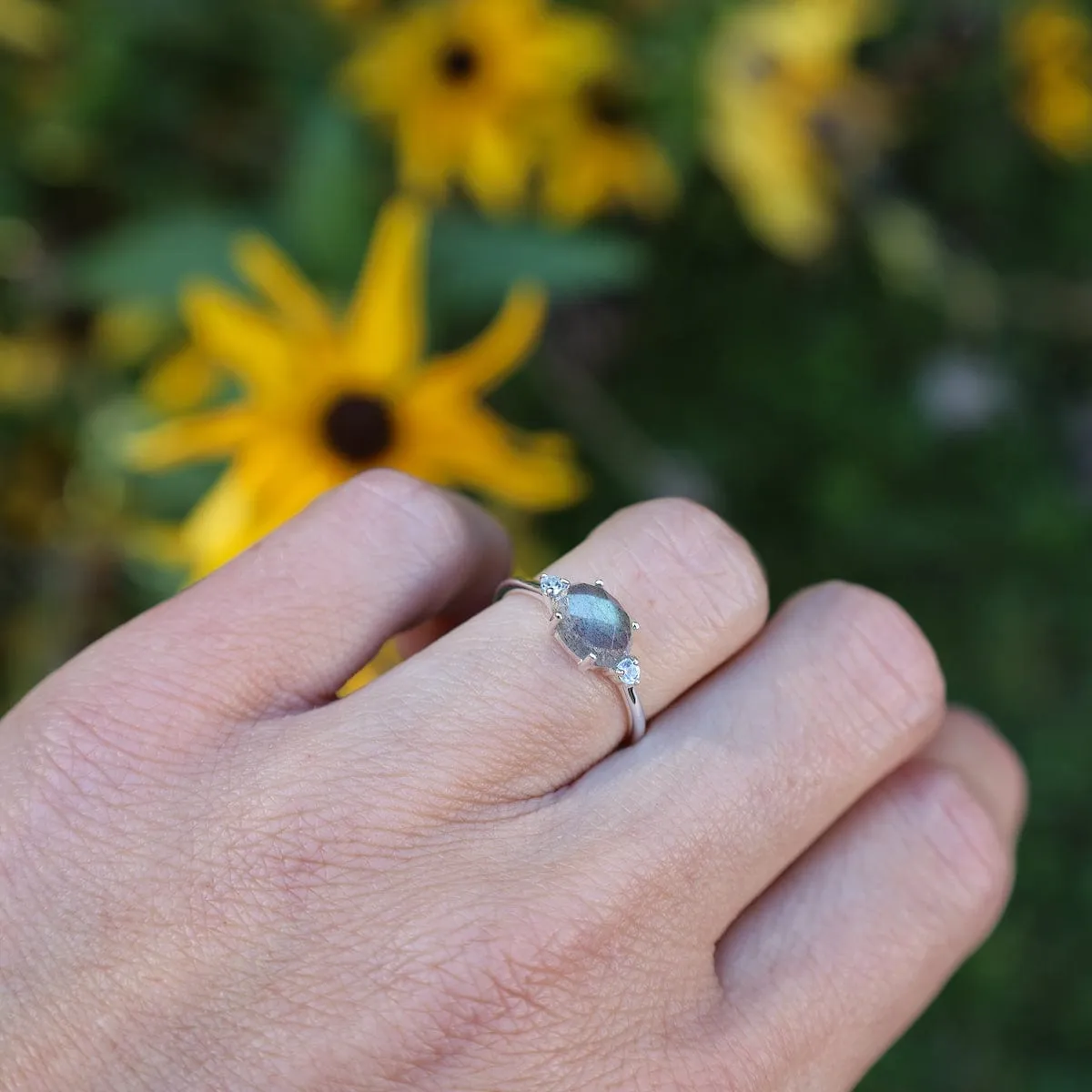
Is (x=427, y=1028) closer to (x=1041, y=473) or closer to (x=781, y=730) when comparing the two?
(x=781, y=730)

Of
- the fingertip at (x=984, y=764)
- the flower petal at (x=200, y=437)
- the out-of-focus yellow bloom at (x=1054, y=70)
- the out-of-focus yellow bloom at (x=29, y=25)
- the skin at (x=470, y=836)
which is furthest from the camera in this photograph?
the out-of-focus yellow bloom at (x=1054, y=70)

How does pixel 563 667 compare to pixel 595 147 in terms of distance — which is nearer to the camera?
pixel 563 667

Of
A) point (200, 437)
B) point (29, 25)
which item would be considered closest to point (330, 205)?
point (200, 437)

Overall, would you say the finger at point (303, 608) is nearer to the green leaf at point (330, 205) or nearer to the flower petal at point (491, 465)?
the flower petal at point (491, 465)

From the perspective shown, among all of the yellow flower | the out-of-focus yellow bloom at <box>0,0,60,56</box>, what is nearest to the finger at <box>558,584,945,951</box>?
the yellow flower

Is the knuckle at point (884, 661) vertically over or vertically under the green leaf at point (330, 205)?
under

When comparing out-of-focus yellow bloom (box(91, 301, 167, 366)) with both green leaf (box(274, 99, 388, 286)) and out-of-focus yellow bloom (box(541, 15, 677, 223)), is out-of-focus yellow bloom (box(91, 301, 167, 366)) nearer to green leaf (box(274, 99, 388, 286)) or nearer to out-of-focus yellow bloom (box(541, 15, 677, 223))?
green leaf (box(274, 99, 388, 286))

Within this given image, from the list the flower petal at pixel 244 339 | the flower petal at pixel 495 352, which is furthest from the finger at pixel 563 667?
the flower petal at pixel 244 339

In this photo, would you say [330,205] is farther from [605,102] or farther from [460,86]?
[605,102]
